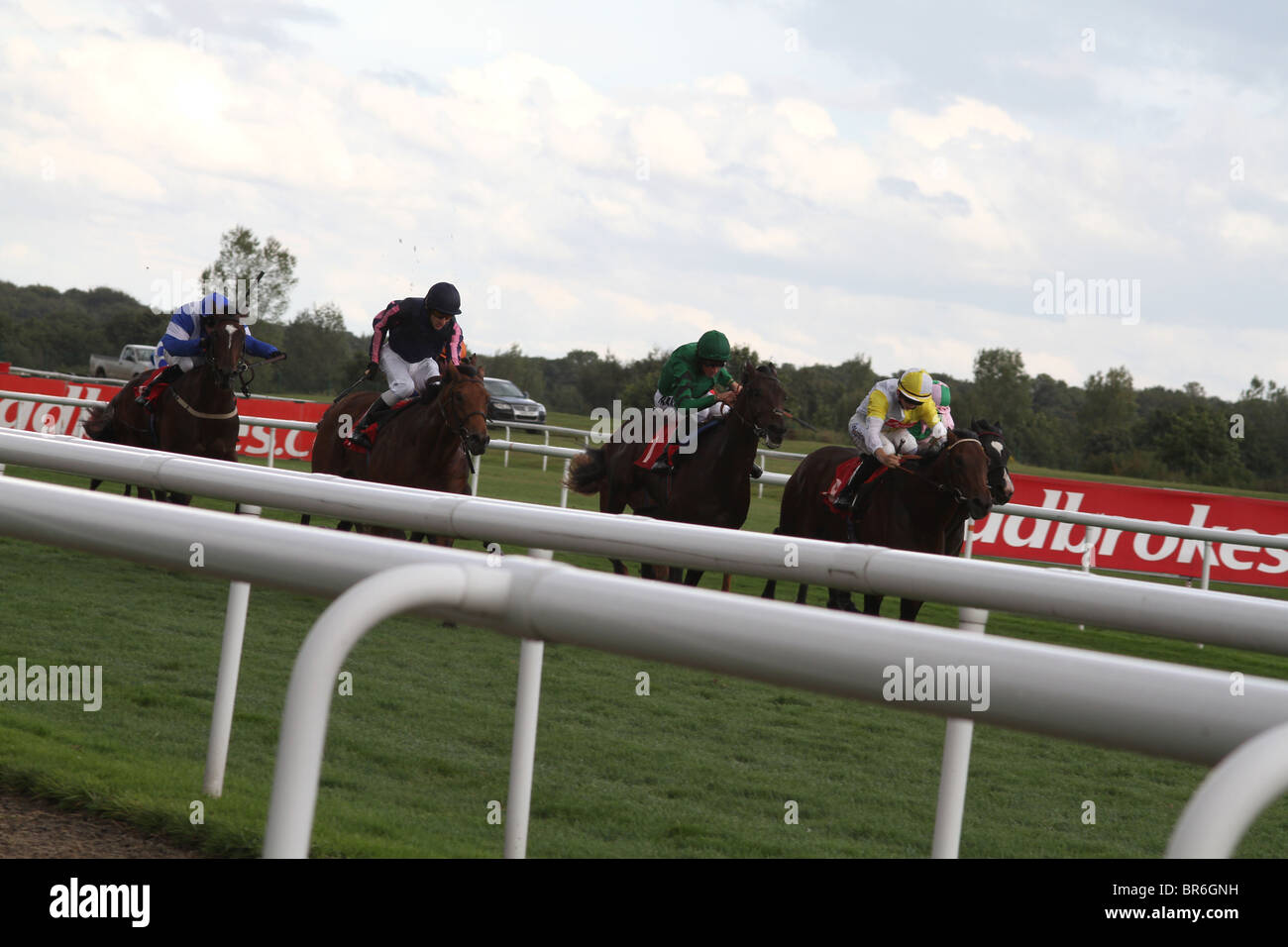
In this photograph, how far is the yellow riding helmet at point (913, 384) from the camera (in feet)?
28.4

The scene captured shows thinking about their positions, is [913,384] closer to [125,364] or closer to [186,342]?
[186,342]

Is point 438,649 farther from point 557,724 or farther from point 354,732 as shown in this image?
point 354,732

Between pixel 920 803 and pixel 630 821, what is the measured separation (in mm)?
1242

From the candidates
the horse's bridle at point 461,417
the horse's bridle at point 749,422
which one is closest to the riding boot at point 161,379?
the horse's bridle at point 461,417

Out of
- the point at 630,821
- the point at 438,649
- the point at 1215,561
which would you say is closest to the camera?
the point at 630,821

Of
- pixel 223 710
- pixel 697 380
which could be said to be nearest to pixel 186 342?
pixel 697 380

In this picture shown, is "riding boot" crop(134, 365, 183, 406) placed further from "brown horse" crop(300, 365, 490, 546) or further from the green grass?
the green grass

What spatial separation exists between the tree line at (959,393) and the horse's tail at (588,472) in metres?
23.7

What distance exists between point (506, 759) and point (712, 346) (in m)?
4.94

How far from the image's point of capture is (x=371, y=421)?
29.5 feet

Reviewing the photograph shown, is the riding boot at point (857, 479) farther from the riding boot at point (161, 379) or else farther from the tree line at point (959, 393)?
the tree line at point (959, 393)

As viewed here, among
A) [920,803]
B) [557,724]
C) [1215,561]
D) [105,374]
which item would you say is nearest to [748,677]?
[920,803]
